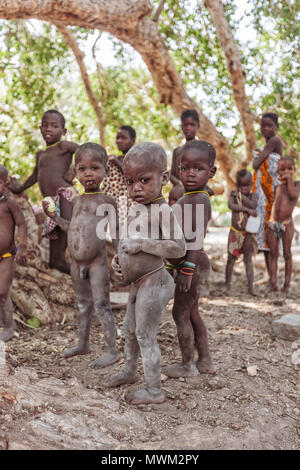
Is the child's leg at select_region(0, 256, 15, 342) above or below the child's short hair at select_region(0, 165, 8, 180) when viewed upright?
below

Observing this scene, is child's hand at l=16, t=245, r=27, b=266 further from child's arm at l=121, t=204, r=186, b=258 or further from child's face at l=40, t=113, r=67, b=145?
child's arm at l=121, t=204, r=186, b=258

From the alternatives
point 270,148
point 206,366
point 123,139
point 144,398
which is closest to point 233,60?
point 270,148

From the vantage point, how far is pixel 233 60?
21.1 ft

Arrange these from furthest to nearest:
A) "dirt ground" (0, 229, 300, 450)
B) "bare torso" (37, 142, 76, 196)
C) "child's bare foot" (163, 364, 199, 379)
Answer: "bare torso" (37, 142, 76, 196), "child's bare foot" (163, 364, 199, 379), "dirt ground" (0, 229, 300, 450)

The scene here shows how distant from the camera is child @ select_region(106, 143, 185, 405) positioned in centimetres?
251

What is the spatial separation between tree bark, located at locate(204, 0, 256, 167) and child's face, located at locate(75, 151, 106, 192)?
4.06m

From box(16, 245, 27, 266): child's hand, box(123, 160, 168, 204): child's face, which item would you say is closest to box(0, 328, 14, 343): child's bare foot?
box(16, 245, 27, 266): child's hand

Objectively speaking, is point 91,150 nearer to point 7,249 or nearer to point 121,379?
point 7,249

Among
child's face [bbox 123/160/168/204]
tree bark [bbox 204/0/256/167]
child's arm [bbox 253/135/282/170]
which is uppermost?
tree bark [bbox 204/0/256/167]

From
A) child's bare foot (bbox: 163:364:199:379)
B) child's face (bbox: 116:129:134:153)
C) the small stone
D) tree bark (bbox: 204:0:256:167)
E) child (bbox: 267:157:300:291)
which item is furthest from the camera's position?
tree bark (bbox: 204:0:256:167)

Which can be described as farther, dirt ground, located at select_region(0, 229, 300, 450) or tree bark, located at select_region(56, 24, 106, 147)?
tree bark, located at select_region(56, 24, 106, 147)

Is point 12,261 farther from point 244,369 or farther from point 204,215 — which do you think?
point 244,369

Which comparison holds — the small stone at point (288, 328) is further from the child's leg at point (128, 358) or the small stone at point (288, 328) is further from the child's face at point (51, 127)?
the child's face at point (51, 127)

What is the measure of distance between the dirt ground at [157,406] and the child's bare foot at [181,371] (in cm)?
4
